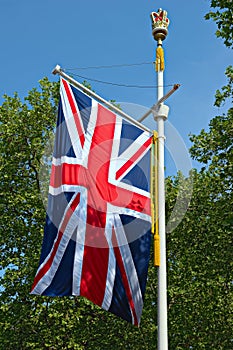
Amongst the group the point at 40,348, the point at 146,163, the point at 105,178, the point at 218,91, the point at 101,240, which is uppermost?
the point at 218,91

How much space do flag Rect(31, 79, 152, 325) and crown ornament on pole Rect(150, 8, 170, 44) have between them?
9.21ft

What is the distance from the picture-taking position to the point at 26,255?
19219mm

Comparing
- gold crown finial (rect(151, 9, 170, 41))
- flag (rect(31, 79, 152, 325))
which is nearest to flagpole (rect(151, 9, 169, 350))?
gold crown finial (rect(151, 9, 170, 41))

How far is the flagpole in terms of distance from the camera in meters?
8.42

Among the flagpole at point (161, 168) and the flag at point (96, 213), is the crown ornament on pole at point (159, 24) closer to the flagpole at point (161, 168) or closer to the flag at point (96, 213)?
the flagpole at point (161, 168)

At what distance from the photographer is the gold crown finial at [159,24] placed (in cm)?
1094

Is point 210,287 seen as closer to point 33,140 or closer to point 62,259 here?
point 33,140

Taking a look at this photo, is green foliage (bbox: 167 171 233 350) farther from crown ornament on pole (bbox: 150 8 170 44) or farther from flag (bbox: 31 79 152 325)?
flag (bbox: 31 79 152 325)

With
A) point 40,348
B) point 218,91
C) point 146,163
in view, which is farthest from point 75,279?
point 40,348

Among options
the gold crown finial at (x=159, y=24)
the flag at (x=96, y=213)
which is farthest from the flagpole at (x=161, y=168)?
the flag at (x=96, y=213)

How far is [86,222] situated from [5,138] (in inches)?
538

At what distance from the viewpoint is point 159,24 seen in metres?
11.0

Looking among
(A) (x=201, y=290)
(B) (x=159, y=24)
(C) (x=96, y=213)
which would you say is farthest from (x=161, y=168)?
(A) (x=201, y=290)

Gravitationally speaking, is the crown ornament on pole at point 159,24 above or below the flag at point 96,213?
above
